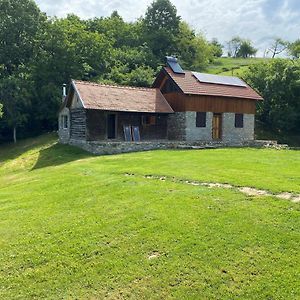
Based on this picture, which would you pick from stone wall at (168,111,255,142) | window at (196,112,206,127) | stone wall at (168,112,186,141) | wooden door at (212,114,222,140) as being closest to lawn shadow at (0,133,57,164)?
stone wall at (168,112,186,141)

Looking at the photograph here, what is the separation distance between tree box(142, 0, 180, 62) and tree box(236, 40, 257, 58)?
165 ft

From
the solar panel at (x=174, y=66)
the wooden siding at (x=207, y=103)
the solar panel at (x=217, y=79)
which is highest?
the solar panel at (x=174, y=66)

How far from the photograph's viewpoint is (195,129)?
1231 inches

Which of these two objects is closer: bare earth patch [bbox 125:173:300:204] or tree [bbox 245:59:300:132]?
bare earth patch [bbox 125:173:300:204]

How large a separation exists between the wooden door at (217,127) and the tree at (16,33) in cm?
2506

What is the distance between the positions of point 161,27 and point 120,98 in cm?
4172

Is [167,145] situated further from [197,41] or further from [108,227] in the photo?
[197,41]

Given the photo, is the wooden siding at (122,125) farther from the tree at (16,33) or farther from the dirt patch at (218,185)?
the tree at (16,33)

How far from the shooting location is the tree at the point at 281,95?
4175cm

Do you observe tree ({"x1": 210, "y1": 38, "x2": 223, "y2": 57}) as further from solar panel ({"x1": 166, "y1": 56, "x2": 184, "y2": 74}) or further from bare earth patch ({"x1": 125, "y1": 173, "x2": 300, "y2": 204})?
bare earth patch ({"x1": 125, "y1": 173, "x2": 300, "y2": 204})

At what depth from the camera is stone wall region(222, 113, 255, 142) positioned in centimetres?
3309

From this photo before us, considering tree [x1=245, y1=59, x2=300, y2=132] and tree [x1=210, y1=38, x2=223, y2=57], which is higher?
tree [x1=210, y1=38, x2=223, y2=57]

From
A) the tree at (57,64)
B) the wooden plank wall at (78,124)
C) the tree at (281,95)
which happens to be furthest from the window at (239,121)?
the tree at (57,64)

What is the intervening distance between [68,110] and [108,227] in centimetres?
2305
